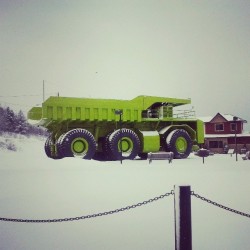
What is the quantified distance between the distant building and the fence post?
3084 cm

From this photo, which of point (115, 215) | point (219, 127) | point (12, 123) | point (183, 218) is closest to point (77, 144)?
point (115, 215)

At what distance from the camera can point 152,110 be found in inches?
742

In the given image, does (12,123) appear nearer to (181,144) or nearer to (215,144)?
(215,144)

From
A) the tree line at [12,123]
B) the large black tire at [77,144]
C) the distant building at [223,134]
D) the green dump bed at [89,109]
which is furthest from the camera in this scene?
the tree line at [12,123]

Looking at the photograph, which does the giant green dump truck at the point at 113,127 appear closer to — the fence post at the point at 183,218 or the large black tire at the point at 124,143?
the large black tire at the point at 124,143

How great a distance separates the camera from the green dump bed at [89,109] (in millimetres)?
15305

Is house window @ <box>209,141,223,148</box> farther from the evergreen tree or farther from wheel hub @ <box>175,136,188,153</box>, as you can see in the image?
the evergreen tree

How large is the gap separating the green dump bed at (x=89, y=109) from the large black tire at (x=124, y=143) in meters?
0.82

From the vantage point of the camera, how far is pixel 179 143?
60.8 feet

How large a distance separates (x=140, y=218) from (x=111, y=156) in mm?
11254

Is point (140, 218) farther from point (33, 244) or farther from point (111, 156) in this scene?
point (111, 156)

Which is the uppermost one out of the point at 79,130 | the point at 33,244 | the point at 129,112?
the point at 129,112

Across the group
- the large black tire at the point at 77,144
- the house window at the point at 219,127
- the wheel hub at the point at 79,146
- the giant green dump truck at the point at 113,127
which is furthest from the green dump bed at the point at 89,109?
the house window at the point at 219,127

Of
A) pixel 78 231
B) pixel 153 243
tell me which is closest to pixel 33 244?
pixel 78 231
